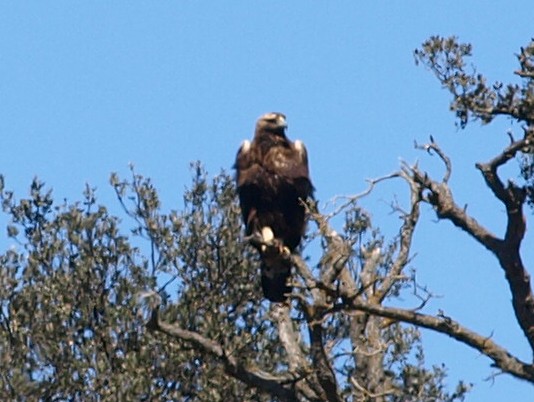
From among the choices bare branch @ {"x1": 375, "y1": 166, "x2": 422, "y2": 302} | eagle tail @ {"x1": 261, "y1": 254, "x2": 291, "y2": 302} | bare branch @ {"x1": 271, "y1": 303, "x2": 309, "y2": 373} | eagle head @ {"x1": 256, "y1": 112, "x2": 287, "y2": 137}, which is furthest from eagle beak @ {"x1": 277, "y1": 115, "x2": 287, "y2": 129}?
bare branch @ {"x1": 375, "y1": 166, "x2": 422, "y2": 302}

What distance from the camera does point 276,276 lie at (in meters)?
14.9

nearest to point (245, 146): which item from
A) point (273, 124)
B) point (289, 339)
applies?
point (273, 124)

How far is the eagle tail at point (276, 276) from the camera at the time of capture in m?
14.8

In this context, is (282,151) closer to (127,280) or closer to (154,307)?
(127,280)

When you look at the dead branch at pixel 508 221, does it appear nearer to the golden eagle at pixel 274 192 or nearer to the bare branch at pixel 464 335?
the bare branch at pixel 464 335

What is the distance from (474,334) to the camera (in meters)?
12.6

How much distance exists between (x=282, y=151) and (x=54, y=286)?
108 inches

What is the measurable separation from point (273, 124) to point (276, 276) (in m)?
1.82

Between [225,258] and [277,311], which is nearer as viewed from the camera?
[277,311]

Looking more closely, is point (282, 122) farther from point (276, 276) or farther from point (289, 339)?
point (289, 339)

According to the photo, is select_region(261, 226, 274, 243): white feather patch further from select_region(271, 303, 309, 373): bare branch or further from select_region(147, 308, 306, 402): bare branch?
select_region(147, 308, 306, 402): bare branch

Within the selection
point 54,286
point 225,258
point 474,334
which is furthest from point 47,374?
point 474,334

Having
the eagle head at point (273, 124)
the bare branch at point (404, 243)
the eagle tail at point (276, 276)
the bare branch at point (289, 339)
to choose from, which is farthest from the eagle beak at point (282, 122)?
the bare branch at point (404, 243)

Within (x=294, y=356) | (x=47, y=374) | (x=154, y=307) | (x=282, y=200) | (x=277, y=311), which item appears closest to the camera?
(x=154, y=307)
